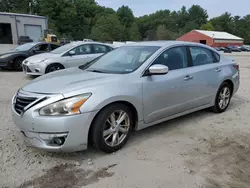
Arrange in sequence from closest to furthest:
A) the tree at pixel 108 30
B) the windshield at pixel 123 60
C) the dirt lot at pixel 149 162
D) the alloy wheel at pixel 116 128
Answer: the dirt lot at pixel 149 162, the alloy wheel at pixel 116 128, the windshield at pixel 123 60, the tree at pixel 108 30

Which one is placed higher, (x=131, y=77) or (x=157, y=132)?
(x=131, y=77)

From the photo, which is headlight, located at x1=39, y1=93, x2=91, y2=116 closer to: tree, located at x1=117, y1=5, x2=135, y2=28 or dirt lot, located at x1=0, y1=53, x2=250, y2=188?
dirt lot, located at x1=0, y1=53, x2=250, y2=188

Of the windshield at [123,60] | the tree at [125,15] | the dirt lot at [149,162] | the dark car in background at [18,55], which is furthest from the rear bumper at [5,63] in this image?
the tree at [125,15]

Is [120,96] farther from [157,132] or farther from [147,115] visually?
[157,132]

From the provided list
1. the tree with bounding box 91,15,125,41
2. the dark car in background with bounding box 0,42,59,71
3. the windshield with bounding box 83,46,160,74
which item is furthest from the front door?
the tree with bounding box 91,15,125,41

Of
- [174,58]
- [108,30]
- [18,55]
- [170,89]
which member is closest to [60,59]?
[18,55]

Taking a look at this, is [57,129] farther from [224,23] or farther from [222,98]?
[224,23]

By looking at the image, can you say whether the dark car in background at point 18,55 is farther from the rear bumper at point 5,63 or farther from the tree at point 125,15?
the tree at point 125,15

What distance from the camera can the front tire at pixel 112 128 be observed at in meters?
3.22

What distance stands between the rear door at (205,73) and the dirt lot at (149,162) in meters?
0.62

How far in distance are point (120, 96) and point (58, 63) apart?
20.2 ft

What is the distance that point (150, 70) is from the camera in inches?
145

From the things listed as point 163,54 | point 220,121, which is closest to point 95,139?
point 163,54

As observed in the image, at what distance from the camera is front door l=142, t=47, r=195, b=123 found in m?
3.77
